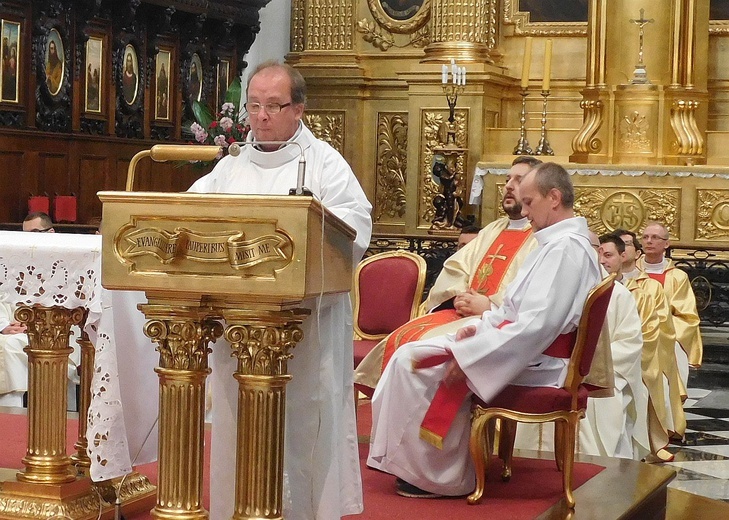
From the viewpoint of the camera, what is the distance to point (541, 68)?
13.3m

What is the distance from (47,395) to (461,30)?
9452mm

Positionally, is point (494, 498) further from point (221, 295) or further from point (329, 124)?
point (329, 124)

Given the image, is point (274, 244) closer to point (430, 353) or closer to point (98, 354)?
point (98, 354)

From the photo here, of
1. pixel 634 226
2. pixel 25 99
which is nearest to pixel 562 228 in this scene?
pixel 634 226

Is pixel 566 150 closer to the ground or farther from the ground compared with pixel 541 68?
closer to the ground

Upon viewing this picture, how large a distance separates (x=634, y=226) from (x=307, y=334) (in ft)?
26.5

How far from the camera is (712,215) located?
36.7 feet

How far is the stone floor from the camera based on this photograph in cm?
615

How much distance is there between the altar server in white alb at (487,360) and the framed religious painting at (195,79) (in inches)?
347

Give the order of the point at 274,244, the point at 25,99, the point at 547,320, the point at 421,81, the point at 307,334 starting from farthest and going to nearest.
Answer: the point at 421,81 → the point at 25,99 → the point at 547,320 → the point at 307,334 → the point at 274,244

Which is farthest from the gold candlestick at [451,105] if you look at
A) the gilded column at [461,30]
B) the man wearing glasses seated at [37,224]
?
the man wearing glasses seated at [37,224]

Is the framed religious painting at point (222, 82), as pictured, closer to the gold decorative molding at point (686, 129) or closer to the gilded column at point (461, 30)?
the gilded column at point (461, 30)

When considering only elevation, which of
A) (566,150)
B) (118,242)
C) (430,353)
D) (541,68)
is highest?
(541,68)

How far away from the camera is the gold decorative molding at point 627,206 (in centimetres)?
1119
